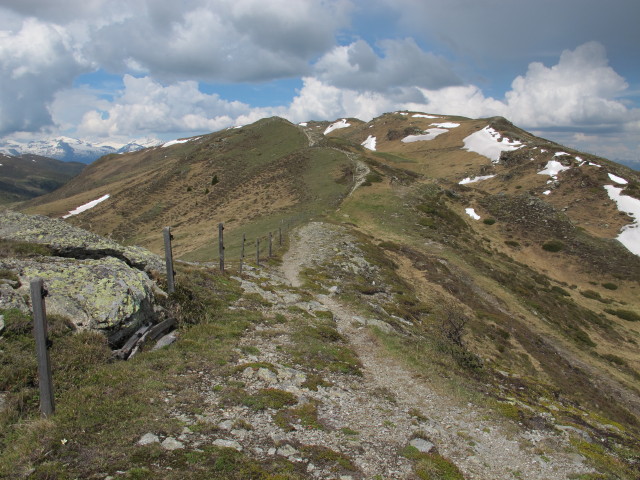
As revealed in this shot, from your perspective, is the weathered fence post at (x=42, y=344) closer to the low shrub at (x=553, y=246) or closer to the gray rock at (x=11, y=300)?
the gray rock at (x=11, y=300)

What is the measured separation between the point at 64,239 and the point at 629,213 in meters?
80.2

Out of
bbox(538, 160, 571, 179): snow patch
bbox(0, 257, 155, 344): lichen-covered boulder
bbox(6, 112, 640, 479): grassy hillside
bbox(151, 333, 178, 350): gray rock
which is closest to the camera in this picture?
bbox(0, 257, 155, 344): lichen-covered boulder

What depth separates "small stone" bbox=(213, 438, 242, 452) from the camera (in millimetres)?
8312

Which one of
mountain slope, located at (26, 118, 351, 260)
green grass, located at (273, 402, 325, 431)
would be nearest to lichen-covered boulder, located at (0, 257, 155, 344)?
green grass, located at (273, 402, 325, 431)

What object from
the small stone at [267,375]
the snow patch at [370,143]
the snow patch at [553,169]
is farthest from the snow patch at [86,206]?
the snow patch at [553,169]

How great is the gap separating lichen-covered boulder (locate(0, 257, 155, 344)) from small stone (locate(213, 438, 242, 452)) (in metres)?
5.35

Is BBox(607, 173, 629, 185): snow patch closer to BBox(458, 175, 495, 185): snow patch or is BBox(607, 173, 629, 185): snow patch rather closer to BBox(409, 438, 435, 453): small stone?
BBox(458, 175, 495, 185): snow patch

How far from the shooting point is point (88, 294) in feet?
38.9

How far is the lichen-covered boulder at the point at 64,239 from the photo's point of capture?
14.8 metres

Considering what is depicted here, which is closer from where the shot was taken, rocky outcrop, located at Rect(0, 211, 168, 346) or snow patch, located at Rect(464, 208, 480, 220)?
rocky outcrop, located at Rect(0, 211, 168, 346)

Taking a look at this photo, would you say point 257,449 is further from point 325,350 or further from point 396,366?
point 396,366

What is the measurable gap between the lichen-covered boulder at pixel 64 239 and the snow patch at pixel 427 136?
449 feet

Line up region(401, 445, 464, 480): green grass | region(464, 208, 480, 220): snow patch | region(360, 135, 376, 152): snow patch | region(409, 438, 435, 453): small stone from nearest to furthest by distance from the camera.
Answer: region(401, 445, 464, 480): green grass, region(409, 438, 435, 453): small stone, region(464, 208, 480, 220): snow patch, region(360, 135, 376, 152): snow patch

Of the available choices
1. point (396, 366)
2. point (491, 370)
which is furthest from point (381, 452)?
point (491, 370)
